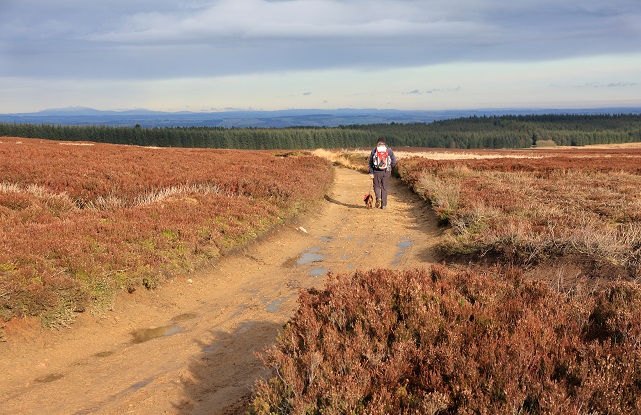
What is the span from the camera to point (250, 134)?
120062 millimetres

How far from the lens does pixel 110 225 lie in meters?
9.02

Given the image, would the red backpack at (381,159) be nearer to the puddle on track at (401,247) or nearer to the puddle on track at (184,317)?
the puddle on track at (401,247)

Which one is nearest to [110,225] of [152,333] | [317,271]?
[152,333]

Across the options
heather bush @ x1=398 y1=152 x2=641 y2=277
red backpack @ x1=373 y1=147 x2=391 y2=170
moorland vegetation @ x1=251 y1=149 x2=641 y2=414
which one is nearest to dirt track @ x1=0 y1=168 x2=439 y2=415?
moorland vegetation @ x1=251 y1=149 x2=641 y2=414

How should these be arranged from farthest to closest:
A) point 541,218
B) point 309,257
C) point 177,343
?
point 541,218 → point 309,257 → point 177,343

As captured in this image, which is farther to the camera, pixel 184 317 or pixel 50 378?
→ pixel 184 317

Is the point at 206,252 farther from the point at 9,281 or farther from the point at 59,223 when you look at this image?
the point at 9,281

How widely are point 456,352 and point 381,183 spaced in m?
13.1

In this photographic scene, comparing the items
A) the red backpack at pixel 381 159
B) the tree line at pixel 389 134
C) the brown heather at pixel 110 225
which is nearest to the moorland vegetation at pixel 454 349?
the brown heather at pixel 110 225

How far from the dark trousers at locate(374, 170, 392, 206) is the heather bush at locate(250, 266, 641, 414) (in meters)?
11.2

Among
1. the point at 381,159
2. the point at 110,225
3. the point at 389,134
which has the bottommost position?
the point at 110,225

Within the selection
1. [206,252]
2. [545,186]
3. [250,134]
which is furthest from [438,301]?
[250,134]

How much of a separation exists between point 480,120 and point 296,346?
16743 cm

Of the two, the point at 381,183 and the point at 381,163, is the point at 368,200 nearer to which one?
the point at 381,183
